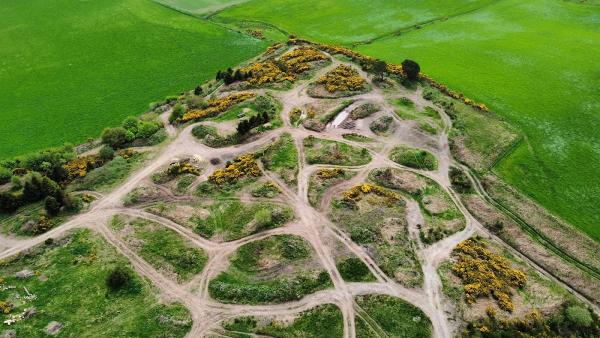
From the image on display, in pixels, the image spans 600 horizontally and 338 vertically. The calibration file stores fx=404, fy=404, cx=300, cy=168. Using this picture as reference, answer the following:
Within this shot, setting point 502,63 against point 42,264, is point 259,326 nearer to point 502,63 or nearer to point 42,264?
point 42,264

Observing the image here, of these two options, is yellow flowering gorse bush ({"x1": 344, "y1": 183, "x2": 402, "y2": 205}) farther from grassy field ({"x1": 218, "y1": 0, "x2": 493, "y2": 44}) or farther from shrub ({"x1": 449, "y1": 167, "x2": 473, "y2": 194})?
grassy field ({"x1": 218, "y1": 0, "x2": 493, "y2": 44})

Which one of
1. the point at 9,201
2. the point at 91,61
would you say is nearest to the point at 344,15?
the point at 91,61

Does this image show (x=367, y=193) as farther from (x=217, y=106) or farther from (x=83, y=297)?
(x=83, y=297)

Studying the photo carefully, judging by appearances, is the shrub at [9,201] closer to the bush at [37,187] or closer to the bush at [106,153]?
the bush at [37,187]

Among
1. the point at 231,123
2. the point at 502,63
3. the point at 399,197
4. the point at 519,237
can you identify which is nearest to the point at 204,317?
the point at 399,197

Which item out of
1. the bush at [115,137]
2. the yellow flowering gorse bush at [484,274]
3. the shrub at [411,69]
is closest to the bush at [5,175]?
the bush at [115,137]
